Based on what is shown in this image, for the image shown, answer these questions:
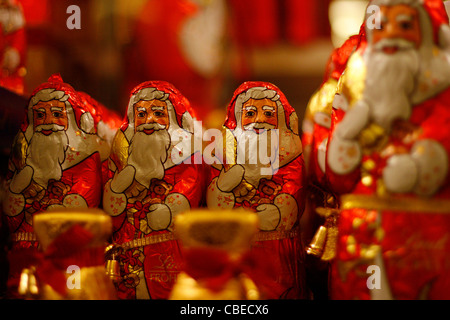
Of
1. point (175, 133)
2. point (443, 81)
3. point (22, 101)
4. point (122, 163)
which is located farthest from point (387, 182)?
point (22, 101)

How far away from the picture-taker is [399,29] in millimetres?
1180

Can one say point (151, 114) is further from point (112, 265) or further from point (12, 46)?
point (12, 46)

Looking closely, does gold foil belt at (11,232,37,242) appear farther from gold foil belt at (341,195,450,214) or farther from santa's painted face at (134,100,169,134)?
gold foil belt at (341,195,450,214)

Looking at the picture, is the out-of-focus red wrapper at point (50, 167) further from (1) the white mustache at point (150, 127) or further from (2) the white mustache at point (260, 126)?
(2) the white mustache at point (260, 126)

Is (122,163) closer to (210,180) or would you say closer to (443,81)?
(210,180)

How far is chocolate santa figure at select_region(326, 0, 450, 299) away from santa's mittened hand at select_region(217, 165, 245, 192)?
0.97ft

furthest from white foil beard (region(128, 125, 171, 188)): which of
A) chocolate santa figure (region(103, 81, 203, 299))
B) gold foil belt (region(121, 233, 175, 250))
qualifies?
gold foil belt (region(121, 233, 175, 250))

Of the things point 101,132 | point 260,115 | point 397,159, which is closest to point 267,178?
point 260,115

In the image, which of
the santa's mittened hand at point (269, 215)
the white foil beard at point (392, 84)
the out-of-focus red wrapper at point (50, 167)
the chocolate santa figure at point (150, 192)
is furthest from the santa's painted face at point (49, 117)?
the white foil beard at point (392, 84)

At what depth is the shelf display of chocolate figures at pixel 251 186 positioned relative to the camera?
114 cm

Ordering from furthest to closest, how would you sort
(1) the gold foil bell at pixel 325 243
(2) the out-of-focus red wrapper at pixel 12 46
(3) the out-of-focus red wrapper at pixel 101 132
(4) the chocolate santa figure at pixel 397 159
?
(2) the out-of-focus red wrapper at pixel 12 46
(3) the out-of-focus red wrapper at pixel 101 132
(1) the gold foil bell at pixel 325 243
(4) the chocolate santa figure at pixel 397 159

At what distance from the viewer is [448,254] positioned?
3.74 feet

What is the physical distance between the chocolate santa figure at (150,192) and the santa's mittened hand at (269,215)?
17cm

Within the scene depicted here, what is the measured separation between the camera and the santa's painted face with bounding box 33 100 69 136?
1.51 metres
